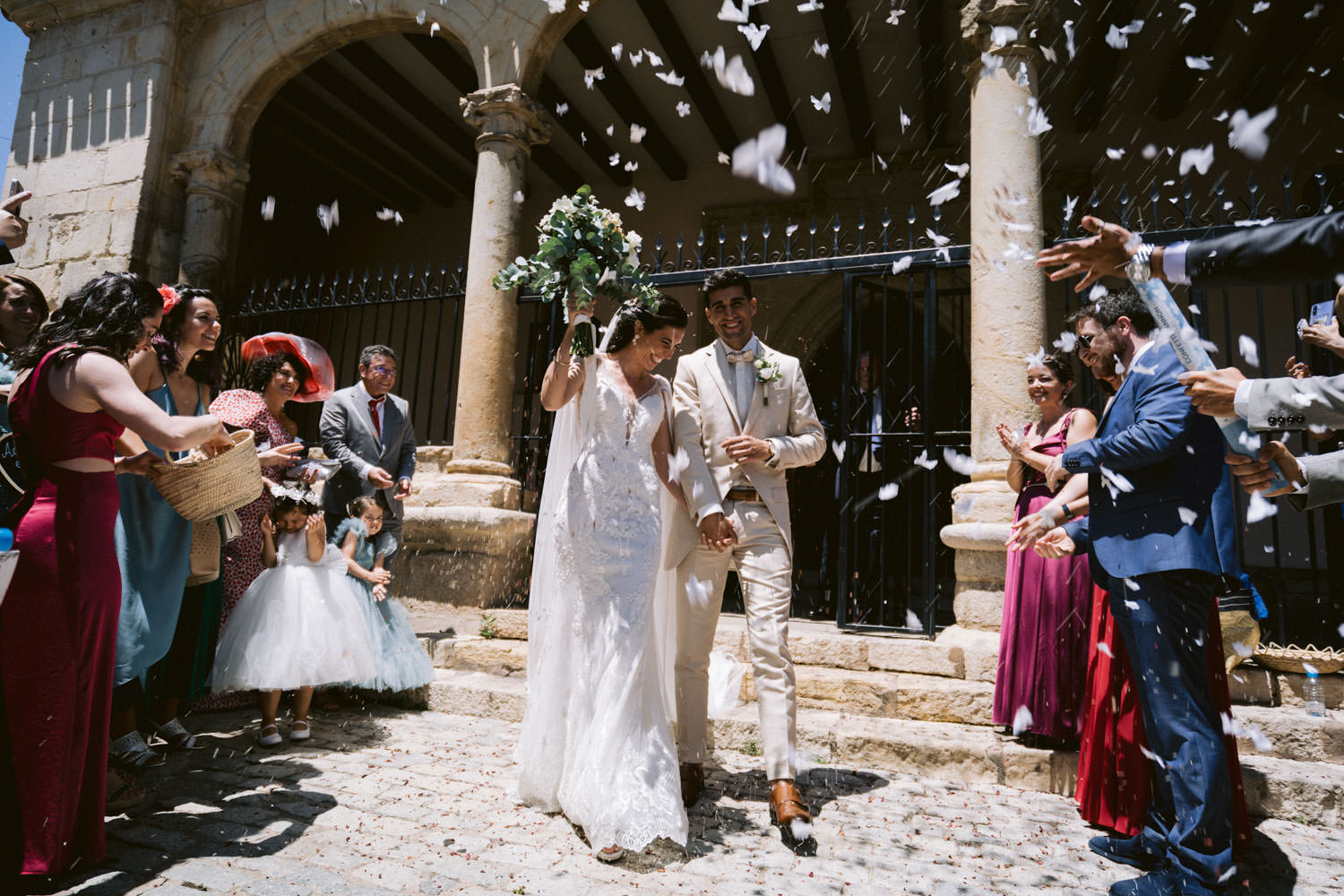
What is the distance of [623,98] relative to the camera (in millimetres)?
9352

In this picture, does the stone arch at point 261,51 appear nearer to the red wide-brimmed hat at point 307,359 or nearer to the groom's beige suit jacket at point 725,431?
the red wide-brimmed hat at point 307,359

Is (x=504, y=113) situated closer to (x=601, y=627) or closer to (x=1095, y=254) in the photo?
(x=601, y=627)

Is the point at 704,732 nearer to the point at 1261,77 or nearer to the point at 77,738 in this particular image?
the point at 77,738

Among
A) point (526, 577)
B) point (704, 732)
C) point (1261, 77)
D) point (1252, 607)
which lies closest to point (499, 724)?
point (704, 732)

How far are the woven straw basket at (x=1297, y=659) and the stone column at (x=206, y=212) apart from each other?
Result: 30.2ft

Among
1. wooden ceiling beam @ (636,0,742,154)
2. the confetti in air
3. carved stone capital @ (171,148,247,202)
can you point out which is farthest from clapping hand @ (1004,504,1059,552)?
the confetti in air

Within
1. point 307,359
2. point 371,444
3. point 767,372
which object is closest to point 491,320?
point 371,444

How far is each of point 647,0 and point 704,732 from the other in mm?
7195

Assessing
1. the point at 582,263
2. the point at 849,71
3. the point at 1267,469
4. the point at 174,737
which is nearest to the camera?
the point at 1267,469

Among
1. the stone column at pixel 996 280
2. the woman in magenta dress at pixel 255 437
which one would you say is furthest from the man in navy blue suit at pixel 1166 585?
the woman in magenta dress at pixel 255 437

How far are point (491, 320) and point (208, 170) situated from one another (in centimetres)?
396

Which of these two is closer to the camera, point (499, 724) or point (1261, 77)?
point (499, 724)

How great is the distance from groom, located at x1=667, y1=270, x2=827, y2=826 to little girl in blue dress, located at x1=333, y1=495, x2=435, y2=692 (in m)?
2.06

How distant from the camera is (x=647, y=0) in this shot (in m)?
7.77
